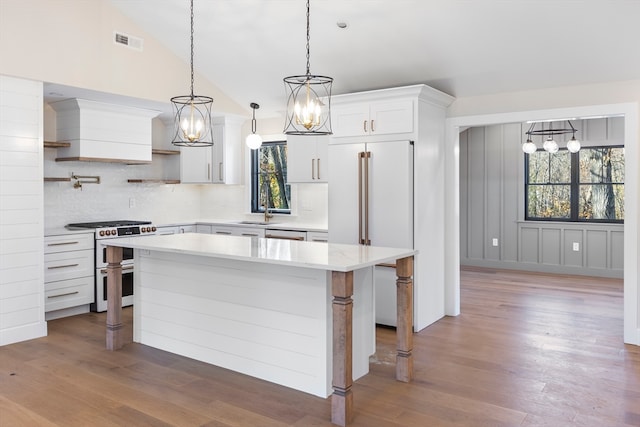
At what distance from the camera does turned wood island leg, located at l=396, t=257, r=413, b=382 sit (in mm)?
3301

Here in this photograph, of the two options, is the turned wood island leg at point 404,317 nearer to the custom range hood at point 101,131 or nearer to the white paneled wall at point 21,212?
the white paneled wall at point 21,212

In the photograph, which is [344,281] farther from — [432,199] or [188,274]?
[432,199]

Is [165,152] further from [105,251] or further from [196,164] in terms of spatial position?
[105,251]

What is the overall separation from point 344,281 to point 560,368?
1.97 meters

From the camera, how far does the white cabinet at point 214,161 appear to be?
645 centimetres

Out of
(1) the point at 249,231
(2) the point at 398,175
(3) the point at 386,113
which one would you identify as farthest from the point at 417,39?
(1) the point at 249,231

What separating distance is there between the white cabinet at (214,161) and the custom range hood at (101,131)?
812 millimetres

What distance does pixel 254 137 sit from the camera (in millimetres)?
5367

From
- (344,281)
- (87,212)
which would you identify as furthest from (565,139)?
(87,212)

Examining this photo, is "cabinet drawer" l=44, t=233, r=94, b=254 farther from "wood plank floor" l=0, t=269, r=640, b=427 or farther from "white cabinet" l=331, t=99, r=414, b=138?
"white cabinet" l=331, t=99, r=414, b=138

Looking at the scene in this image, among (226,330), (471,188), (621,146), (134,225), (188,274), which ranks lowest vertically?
(226,330)

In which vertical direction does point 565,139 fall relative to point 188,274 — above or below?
above

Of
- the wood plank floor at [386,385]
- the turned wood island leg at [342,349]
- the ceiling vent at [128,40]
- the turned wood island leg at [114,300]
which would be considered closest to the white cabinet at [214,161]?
the ceiling vent at [128,40]

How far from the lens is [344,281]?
8.87 feet
